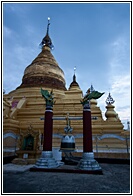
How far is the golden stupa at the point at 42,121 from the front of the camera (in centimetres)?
1274

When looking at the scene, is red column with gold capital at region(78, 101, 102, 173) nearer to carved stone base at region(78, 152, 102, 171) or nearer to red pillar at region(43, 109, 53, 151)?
carved stone base at region(78, 152, 102, 171)

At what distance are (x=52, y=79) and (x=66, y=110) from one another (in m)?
8.48

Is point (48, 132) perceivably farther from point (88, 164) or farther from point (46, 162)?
point (88, 164)

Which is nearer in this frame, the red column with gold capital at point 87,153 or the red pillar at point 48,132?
the red column with gold capital at point 87,153

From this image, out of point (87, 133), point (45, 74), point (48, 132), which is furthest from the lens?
point (45, 74)

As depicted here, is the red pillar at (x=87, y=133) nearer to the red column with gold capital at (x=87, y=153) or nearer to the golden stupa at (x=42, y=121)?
the red column with gold capital at (x=87, y=153)

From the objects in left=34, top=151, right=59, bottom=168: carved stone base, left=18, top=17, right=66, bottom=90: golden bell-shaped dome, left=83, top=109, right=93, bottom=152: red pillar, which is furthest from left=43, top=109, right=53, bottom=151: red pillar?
left=18, top=17, right=66, bottom=90: golden bell-shaped dome

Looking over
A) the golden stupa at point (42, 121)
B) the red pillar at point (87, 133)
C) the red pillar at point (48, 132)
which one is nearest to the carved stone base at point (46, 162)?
the red pillar at point (48, 132)

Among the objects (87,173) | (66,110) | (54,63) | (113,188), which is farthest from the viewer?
(54,63)

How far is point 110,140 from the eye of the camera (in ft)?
46.6

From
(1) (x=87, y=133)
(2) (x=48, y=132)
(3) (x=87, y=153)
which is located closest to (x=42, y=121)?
(2) (x=48, y=132)

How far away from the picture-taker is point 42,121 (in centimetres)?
1584

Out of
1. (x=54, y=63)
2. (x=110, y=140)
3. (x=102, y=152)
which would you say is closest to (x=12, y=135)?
(x=102, y=152)

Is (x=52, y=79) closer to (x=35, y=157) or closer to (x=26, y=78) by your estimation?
(x=26, y=78)
